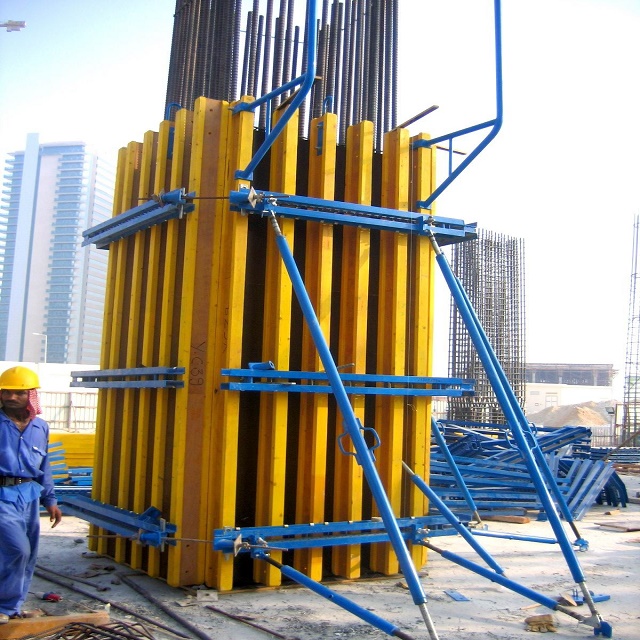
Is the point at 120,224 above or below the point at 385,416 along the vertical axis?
above

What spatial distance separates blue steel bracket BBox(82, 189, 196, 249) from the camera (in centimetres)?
648

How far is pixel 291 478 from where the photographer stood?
670 centimetres

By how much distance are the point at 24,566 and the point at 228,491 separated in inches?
65.2

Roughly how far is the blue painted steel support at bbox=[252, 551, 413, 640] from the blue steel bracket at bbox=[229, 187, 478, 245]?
287 centimetres

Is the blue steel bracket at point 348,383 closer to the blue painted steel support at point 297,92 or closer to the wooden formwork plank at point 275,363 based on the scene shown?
the wooden formwork plank at point 275,363

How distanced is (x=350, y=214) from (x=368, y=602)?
3.37 metres

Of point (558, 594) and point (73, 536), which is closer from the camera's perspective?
point (558, 594)

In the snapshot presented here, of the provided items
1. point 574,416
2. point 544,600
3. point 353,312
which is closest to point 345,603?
point 544,600

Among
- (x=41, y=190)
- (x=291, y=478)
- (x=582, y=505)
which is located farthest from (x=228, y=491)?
(x=41, y=190)

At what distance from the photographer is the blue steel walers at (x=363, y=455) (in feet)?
15.9

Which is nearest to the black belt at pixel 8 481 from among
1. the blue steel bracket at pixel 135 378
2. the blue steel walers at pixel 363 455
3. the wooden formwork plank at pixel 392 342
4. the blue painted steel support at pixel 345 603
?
the blue steel bracket at pixel 135 378

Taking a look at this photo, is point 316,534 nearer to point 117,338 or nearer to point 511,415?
point 511,415

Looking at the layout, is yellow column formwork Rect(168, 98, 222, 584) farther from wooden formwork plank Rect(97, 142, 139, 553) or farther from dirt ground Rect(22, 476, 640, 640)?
wooden formwork plank Rect(97, 142, 139, 553)

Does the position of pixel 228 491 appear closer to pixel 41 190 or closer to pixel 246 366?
pixel 246 366
